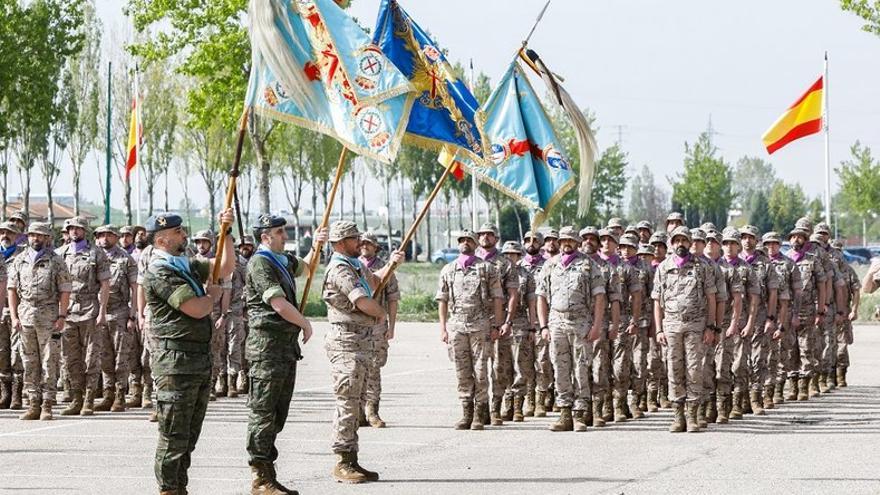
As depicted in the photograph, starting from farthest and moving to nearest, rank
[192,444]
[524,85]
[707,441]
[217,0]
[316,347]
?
1. [217,0]
2. [316,347]
3. [524,85]
4. [707,441]
5. [192,444]

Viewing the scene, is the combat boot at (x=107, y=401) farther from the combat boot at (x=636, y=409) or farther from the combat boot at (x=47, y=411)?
the combat boot at (x=636, y=409)

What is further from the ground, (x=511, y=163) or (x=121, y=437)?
(x=511, y=163)

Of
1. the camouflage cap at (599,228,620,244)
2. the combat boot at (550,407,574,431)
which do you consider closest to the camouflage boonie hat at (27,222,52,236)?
the combat boot at (550,407,574,431)

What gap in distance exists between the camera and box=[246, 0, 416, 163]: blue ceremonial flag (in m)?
12.1

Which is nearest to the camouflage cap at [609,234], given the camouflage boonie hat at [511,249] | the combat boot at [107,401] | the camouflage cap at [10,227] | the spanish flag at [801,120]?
the camouflage boonie hat at [511,249]

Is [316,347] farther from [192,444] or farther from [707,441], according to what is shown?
[192,444]

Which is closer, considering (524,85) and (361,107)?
(361,107)

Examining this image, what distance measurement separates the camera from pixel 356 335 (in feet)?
40.3

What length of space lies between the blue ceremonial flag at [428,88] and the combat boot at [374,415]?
3.64 meters

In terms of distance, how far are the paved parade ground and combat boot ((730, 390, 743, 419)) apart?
17 centimetres

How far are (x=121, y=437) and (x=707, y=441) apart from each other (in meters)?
5.59

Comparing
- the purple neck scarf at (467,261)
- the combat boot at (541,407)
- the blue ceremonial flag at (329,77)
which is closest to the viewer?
the blue ceremonial flag at (329,77)

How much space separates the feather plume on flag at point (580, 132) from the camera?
14048mm

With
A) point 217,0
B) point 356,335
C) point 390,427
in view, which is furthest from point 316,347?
point 356,335
